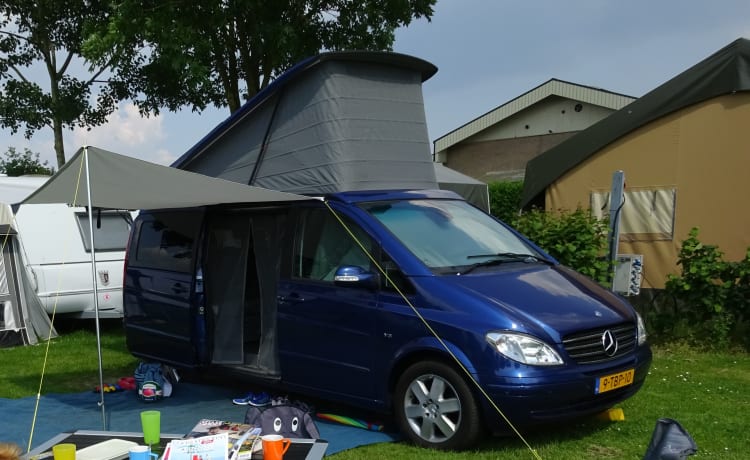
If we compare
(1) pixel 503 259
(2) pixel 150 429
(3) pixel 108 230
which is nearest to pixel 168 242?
(1) pixel 503 259

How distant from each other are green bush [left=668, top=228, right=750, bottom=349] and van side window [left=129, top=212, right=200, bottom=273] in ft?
17.9

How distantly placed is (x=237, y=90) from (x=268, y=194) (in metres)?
7.17

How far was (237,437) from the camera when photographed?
3.54 m

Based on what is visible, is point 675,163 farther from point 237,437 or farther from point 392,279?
point 237,437

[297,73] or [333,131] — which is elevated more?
[297,73]

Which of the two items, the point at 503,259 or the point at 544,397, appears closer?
the point at 544,397

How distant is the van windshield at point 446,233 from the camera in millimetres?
5312

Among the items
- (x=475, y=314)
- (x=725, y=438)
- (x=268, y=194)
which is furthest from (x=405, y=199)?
(x=725, y=438)

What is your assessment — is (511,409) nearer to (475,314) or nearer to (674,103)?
(475,314)

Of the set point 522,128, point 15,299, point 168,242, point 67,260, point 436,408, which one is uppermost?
point 522,128

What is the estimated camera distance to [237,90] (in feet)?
40.3

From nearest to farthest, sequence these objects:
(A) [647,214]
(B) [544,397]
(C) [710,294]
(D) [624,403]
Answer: (B) [544,397], (D) [624,403], (C) [710,294], (A) [647,214]

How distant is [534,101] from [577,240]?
623 inches

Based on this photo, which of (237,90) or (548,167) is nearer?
(548,167)
